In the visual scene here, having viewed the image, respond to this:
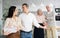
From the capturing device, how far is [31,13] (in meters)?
1.68

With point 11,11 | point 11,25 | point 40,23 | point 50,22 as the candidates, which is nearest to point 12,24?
point 11,25

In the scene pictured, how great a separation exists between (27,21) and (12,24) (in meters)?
0.17

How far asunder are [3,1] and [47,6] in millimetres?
498

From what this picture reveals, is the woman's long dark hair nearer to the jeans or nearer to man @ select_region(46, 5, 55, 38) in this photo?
the jeans

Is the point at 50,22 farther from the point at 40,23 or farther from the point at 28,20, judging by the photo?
the point at 28,20

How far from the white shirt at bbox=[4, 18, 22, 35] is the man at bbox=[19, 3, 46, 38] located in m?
0.06

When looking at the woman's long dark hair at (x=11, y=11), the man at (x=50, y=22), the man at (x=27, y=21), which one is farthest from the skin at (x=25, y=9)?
the man at (x=50, y=22)

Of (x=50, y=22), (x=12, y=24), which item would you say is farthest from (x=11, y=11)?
(x=50, y=22)

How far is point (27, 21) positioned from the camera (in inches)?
65.9

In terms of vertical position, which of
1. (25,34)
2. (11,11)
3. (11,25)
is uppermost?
(11,11)

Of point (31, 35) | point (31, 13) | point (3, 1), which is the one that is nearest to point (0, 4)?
point (3, 1)

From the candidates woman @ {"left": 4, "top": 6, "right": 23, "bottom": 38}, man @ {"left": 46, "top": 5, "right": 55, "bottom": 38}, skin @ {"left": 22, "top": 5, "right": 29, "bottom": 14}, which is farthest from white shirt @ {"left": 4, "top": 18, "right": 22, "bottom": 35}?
man @ {"left": 46, "top": 5, "right": 55, "bottom": 38}

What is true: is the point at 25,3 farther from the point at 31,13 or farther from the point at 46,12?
the point at 46,12

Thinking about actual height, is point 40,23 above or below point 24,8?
below
